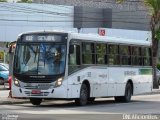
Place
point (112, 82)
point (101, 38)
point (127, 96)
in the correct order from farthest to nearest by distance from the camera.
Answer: point (127, 96), point (112, 82), point (101, 38)

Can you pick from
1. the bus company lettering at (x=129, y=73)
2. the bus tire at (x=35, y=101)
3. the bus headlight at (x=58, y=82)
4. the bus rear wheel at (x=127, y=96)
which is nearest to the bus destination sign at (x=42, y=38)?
the bus headlight at (x=58, y=82)

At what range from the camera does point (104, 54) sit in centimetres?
2534

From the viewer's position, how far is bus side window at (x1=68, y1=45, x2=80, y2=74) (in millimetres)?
22594

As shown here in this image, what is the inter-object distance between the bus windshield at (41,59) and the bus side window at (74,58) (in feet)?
1.13

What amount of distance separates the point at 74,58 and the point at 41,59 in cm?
134

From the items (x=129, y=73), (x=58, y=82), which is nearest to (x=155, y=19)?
(x=129, y=73)

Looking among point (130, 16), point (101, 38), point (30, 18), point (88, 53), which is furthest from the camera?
point (130, 16)

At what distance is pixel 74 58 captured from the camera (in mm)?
22891

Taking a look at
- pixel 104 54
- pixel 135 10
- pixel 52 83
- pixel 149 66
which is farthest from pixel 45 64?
pixel 135 10

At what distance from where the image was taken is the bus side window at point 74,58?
22594 mm

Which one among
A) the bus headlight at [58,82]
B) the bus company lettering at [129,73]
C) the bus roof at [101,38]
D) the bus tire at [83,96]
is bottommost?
the bus tire at [83,96]

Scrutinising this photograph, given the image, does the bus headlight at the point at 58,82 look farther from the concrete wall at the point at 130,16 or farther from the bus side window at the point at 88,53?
the concrete wall at the point at 130,16

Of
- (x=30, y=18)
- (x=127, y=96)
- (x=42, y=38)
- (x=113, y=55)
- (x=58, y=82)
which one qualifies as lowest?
(x=127, y=96)

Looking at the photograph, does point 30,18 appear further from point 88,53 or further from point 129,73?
point 88,53
